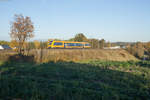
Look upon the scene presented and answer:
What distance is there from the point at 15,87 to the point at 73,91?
3166 mm

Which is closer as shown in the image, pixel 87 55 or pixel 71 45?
pixel 87 55

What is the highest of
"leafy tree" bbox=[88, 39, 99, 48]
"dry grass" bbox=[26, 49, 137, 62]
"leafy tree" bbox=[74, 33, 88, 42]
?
"leafy tree" bbox=[74, 33, 88, 42]

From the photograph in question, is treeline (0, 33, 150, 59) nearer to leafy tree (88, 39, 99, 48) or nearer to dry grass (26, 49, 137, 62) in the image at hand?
leafy tree (88, 39, 99, 48)

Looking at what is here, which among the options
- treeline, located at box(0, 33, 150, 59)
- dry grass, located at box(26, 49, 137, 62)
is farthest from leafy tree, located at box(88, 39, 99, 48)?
dry grass, located at box(26, 49, 137, 62)

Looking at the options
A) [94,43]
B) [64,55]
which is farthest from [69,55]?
[94,43]

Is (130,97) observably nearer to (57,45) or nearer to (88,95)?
(88,95)

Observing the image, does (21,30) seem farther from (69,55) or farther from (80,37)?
(80,37)

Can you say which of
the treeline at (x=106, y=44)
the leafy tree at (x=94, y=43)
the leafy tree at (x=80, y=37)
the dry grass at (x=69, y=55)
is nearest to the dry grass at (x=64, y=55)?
the dry grass at (x=69, y=55)

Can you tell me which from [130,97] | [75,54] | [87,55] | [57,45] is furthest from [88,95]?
[57,45]

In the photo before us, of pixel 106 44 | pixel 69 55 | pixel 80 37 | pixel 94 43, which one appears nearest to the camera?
pixel 69 55

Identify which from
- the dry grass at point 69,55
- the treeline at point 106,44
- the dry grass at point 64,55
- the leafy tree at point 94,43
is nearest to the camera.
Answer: the dry grass at point 64,55

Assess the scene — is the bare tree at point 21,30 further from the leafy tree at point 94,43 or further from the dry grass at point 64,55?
the leafy tree at point 94,43

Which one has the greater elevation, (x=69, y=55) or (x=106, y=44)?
(x=106, y=44)

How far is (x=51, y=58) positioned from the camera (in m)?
25.7
